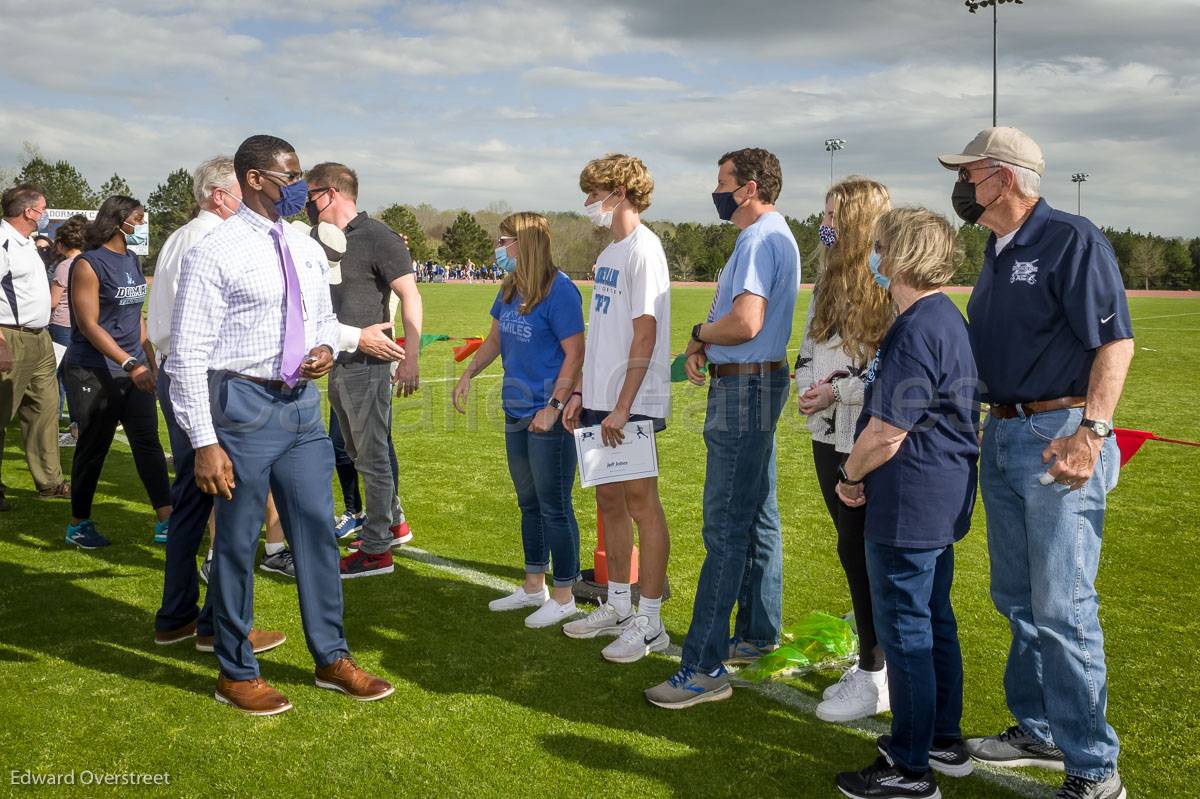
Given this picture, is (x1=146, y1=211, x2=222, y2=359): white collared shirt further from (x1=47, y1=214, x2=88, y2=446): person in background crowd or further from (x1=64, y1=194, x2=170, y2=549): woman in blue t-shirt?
(x1=47, y1=214, x2=88, y2=446): person in background crowd

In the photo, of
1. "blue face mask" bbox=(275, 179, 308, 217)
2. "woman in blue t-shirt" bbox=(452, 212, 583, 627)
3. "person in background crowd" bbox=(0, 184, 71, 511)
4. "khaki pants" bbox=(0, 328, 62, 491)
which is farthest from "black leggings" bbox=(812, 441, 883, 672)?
"khaki pants" bbox=(0, 328, 62, 491)

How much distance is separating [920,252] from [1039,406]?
666 millimetres

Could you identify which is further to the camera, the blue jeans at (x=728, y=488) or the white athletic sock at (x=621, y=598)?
the white athletic sock at (x=621, y=598)

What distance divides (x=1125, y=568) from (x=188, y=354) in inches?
213

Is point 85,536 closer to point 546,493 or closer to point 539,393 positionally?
point 546,493

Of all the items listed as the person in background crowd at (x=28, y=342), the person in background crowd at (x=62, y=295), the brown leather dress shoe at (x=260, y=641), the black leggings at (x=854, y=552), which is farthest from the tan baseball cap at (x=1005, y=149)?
the person in background crowd at (x=62, y=295)

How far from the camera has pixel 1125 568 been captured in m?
5.80

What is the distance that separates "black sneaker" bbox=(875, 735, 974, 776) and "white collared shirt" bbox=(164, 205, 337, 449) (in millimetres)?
2750

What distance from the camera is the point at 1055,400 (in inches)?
122

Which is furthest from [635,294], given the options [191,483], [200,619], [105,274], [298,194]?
[105,274]

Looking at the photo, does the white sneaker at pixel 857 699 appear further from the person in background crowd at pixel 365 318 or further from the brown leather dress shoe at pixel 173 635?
the brown leather dress shoe at pixel 173 635

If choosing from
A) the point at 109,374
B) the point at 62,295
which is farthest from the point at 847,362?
the point at 62,295

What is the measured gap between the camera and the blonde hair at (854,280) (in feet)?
12.1

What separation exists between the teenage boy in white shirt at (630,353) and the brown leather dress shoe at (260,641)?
1594mm
